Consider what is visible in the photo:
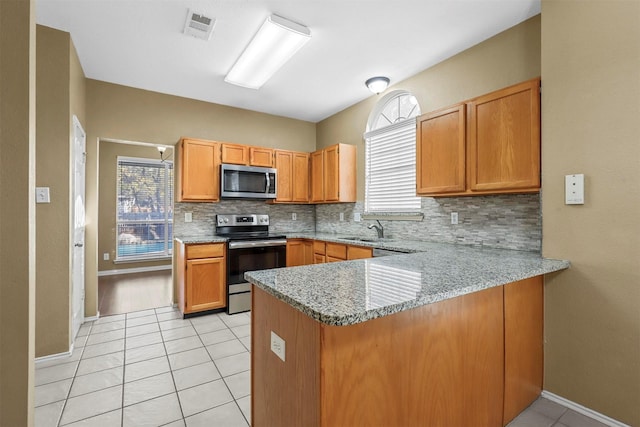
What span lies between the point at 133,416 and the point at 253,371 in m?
1.00

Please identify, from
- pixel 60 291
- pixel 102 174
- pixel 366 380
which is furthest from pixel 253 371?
pixel 102 174

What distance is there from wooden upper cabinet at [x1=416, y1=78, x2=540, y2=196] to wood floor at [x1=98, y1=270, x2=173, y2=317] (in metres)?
3.70

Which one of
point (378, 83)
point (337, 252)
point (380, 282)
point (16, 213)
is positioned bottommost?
point (337, 252)

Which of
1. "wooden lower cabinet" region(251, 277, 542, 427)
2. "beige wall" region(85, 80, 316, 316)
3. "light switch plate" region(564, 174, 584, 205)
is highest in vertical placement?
"beige wall" region(85, 80, 316, 316)

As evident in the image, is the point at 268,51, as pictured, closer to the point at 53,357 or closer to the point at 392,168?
the point at 392,168

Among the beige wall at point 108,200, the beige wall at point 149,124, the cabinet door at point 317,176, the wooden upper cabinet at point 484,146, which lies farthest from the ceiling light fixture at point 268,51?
the beige wall at point 108,200

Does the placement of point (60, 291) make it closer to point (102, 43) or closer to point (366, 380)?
point (102, 43)

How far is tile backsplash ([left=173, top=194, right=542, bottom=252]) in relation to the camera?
245 centimetres

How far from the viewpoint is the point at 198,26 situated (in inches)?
98.2

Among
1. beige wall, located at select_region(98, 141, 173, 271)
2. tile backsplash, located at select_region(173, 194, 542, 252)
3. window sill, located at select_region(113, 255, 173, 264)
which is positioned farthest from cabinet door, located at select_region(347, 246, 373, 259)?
beige wall, located at select_region(98, 141, 173, 271)

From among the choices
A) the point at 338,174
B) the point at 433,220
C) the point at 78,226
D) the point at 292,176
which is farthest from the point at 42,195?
the point at 433,220

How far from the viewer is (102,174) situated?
5.77 meters

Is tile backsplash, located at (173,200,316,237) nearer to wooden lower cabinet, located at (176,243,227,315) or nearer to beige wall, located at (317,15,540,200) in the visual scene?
wooden lower cabinet, located at (176,243,227,315)

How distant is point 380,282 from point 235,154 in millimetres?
3351
